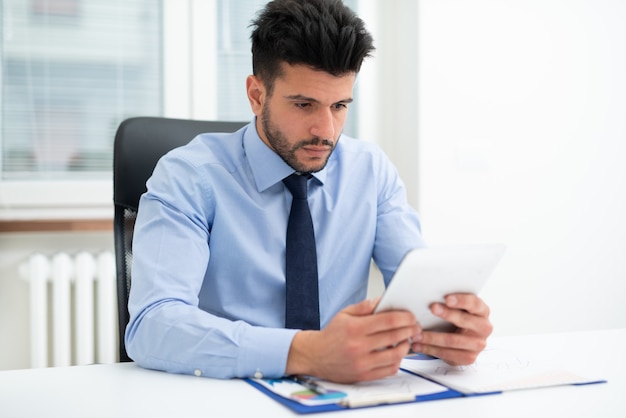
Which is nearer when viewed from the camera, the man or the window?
the man

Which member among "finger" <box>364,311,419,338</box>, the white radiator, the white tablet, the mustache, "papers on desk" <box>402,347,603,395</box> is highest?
the mustache

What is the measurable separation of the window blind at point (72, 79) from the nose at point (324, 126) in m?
1.25

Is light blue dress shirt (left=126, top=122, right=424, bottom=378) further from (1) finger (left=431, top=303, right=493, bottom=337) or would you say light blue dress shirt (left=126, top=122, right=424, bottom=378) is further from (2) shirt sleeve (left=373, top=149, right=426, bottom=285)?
(1) finger (left=431, top=303, right=493, bottom=337)

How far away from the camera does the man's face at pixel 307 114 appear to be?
4.27 ft

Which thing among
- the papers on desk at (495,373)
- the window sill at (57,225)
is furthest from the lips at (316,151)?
the window sill at (57,225)

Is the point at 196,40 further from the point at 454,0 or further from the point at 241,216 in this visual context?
the point at 241,216

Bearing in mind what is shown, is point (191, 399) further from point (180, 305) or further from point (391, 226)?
point (391, 226)

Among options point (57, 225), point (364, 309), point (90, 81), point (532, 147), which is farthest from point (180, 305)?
point (532, 147)

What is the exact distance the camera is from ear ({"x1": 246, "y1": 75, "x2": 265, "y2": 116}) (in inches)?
56.5

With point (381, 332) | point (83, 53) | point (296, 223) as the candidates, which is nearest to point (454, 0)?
point (83, 53)

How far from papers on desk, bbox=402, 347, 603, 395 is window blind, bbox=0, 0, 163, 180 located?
5.37 ft

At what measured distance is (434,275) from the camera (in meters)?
0.89

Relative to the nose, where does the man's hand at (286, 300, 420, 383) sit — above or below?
below

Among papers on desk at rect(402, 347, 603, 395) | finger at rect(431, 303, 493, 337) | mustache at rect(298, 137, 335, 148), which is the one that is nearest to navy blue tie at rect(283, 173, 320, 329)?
mustache at rect(298, 137, 335, 148)
